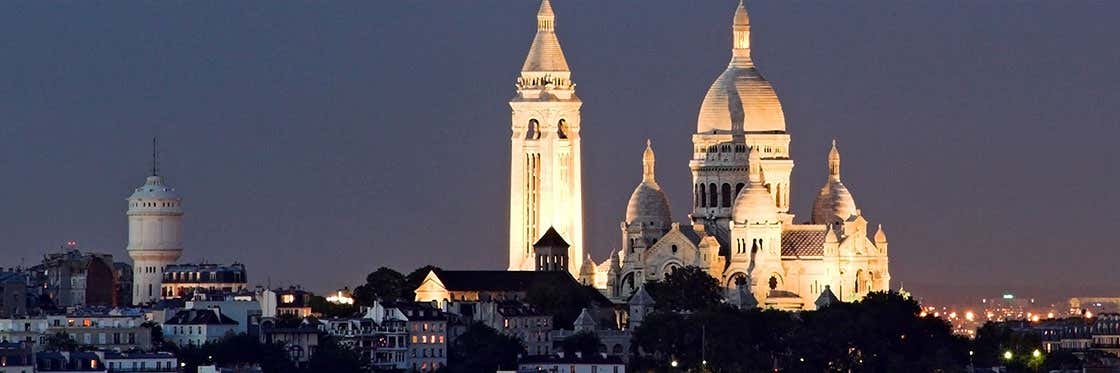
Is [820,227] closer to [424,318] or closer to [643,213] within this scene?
[643,213]

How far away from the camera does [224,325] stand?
153000 millimetres

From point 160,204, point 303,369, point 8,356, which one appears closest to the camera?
point 8,356

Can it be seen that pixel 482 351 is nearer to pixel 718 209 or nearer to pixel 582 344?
pixel 582 344

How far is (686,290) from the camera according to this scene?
165625mm

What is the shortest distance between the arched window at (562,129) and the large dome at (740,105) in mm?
7046

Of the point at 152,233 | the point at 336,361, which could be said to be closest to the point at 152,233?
the point at 152,233

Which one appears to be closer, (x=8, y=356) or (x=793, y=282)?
(x=8, y=356)

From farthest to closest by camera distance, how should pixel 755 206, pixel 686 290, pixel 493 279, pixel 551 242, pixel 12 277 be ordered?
pixel 551 242 → pixel 493 279 → pixel 755 206 → pixel 12 277 → pixel 686 290

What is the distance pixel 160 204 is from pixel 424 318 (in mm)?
20868

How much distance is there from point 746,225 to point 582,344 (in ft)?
50.5

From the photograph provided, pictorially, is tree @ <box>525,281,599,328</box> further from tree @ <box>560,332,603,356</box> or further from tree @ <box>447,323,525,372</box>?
tree @ <box>447,323,525,372</box>

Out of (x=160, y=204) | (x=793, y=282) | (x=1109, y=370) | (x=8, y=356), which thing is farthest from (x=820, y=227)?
(x=8, y=356)

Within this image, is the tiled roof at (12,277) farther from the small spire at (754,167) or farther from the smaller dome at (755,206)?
the small spire at (754,167)

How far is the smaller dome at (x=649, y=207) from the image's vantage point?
574 ft
